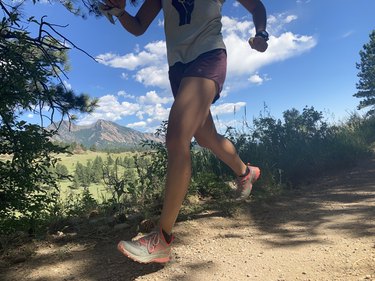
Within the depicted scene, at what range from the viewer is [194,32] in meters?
2.33

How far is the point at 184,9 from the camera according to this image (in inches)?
94.4

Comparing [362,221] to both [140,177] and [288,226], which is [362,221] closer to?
[288,226]

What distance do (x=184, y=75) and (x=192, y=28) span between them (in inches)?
14.1

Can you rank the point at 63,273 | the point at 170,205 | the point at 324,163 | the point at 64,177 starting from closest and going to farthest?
the point at 170,205, the point at 63,273, the point at 64,177, the point at 324,163

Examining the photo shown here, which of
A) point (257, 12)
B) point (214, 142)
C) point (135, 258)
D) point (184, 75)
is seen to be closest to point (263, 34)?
point (257, 12)

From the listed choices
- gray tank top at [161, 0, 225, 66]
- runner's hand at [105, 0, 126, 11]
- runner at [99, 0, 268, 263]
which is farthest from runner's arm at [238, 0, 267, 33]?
runner's hand at [105, 0, 126, 11]

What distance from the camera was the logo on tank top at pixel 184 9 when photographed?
2.38 meters

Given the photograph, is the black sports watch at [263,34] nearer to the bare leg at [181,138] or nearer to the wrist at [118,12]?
the bare leg at [181,138]

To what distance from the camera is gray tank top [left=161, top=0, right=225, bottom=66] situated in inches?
91.0

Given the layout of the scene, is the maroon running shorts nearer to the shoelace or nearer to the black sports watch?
the black sports watch

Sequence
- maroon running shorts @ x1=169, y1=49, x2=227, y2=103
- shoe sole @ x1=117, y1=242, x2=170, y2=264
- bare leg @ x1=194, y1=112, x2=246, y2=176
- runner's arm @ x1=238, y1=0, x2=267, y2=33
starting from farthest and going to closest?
1. bare leg @ x1=194, y1=112, x2=246, y2=176
2. runner's arm @ x1=238, y1=0, x2=267, y2=33
3. maroon running shorts @ x1=169, y1=49, x2=227, y2=103
4. shoe sole @ x1=117, y1=242, x2=170, y2=264

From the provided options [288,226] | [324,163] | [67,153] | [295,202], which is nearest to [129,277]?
[288,226]

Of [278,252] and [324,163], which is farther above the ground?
[324,163]

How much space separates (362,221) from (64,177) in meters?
2.75
